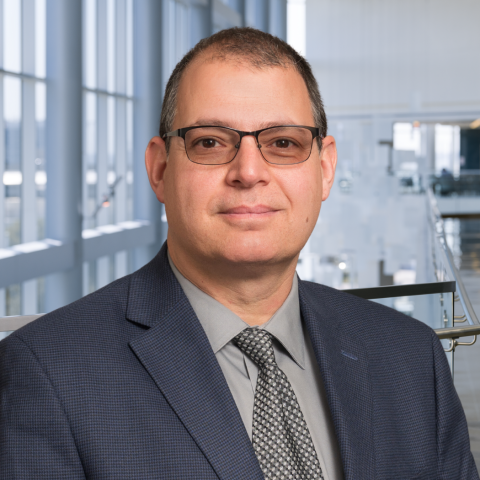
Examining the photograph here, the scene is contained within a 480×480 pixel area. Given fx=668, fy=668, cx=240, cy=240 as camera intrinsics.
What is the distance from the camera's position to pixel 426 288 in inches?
116

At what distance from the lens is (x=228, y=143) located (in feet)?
4.18

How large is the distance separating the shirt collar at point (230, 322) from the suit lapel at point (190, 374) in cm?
4

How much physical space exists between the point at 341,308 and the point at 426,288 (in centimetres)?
147

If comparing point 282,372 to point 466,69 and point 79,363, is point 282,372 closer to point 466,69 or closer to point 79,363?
point 79,363

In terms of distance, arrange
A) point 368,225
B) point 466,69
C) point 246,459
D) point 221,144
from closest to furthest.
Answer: point 246,459 < point 221,144 < point 368,225 < point 466,69

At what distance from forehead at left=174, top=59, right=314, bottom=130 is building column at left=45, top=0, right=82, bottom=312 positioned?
8.46 metres

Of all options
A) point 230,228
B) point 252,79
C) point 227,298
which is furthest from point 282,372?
point 252,79

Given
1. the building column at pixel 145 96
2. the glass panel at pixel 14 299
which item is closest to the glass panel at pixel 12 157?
the glass panel at pixel 14 299

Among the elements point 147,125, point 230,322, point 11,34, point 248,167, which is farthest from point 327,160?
point 147,125

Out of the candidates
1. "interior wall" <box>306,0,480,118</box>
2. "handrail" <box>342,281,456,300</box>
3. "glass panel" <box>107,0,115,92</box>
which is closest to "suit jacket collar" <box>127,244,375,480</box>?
"handrail" <box>342,281,456,300</box>

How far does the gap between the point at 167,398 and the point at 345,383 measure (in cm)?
40

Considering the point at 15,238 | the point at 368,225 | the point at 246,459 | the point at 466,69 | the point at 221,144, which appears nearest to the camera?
the point at 246,459

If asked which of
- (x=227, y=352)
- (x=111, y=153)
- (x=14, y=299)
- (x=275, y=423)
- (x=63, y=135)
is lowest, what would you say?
(x=14, y=299)

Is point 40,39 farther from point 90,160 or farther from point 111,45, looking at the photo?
point 111,45
